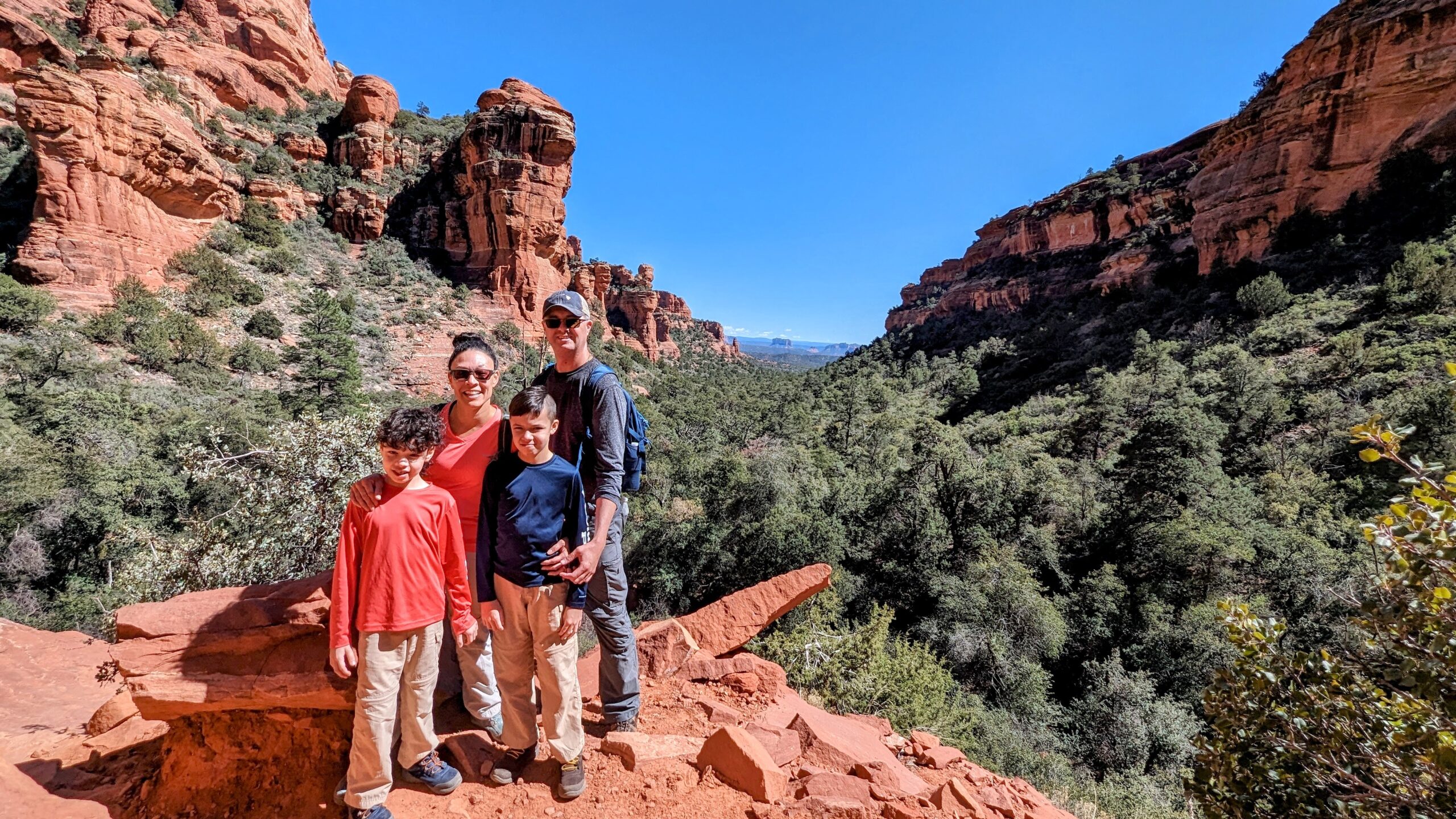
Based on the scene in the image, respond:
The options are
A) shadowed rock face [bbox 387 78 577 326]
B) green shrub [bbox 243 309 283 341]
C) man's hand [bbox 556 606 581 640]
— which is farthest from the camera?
shadowed rock face [bbox 387 78 577 326]

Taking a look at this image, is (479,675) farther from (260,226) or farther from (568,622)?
(260,226)

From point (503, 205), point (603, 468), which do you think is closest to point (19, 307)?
point (503, 205)

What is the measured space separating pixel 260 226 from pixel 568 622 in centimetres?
3108

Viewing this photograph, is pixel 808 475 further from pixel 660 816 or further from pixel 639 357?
pixel 639 357

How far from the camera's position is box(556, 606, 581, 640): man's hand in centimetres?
216

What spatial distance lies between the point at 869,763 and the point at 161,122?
96.9ft

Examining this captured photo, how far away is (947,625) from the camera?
10.4 m

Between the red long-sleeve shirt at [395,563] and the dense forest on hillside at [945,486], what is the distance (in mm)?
3950

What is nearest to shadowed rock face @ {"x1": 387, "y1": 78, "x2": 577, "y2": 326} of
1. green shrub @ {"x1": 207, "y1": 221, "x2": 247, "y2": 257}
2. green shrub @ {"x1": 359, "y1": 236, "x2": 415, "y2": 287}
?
green shrub @ {"x1": 359, "y1": 236, "x2": 415, "y2": 287}

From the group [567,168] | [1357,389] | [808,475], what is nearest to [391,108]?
[567,168]

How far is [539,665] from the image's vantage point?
2.22 m

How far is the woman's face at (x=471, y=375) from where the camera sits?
222 cm

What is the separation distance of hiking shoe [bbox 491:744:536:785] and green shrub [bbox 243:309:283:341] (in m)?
24.4

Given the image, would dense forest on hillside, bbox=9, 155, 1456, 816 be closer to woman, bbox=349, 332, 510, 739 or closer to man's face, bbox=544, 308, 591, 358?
woman, bbox=349, 332, 510, 739
